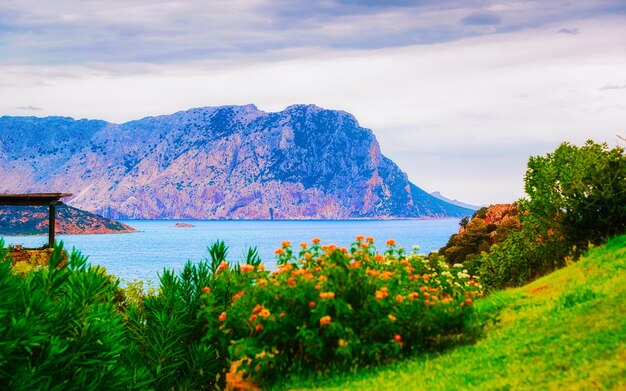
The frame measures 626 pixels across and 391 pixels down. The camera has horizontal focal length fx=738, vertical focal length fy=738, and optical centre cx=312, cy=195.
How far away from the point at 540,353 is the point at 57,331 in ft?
23.4

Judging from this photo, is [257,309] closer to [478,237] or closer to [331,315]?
[331,315]

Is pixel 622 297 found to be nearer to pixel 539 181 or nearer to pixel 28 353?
pixel 28 353

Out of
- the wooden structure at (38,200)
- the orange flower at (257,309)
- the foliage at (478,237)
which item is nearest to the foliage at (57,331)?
the orange flower at (257,309)

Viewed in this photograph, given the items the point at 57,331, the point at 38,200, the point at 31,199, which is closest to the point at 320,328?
the point at 57,331

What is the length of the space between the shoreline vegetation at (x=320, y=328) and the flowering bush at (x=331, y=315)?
3 cm

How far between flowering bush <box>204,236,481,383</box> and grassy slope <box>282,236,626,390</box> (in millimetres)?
548

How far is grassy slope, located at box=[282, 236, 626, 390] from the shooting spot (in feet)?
31.7

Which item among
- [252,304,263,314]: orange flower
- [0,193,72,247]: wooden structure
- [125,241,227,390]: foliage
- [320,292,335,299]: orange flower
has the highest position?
[0,193,72,247]: wooden structure

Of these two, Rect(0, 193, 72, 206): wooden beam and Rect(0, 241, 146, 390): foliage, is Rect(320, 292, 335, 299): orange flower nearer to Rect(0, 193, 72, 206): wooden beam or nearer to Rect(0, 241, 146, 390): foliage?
Rect(0, 241, 146, 390): foliage

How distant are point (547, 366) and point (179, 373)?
7.73 m

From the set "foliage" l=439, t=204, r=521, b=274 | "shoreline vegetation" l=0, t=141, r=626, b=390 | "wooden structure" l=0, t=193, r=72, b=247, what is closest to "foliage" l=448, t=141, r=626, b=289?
"shoreline vegetation" l=0, t=141, r=626, b=390

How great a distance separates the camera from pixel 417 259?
14625mm

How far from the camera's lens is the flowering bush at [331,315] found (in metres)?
11.5

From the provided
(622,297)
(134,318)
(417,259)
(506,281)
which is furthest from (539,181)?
(134,318)
